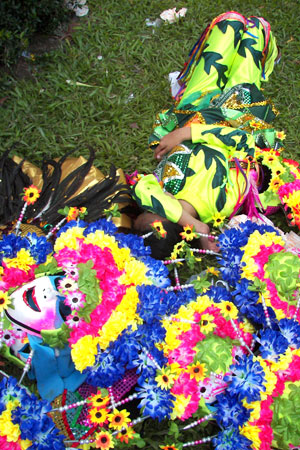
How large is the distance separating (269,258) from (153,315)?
51 cm

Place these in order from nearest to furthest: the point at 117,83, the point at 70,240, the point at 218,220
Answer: the point at 70,240, the point at 218,220, the point at 117,83

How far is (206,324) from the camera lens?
1600 mm

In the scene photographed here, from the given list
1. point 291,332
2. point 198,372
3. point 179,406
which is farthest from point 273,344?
point 179,406

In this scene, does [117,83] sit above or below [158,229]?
above

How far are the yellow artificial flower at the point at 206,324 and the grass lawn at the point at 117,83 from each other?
3.95ft

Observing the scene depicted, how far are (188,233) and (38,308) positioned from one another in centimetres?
80

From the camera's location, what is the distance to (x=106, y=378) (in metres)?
1.46

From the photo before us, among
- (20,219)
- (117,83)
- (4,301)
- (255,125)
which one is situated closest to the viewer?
(4,301)

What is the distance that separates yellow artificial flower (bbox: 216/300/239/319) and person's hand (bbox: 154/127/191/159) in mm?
1006

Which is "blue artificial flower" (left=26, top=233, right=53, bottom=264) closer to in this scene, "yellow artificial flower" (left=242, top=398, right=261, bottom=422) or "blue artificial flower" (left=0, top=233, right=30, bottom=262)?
"blue artificial flower" (left=0, top=233, right=30, bottom=262)

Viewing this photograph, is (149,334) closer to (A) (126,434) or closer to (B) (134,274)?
(B) (134,274)

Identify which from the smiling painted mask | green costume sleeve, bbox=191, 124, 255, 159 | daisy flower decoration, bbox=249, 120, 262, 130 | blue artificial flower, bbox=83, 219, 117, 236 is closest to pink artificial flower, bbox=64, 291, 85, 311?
the smiling painted mask

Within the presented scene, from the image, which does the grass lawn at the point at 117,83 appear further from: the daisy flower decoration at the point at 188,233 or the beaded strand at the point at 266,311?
→ the beaded strand at the point at 266,311

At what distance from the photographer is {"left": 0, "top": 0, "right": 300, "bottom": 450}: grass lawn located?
2.59m
